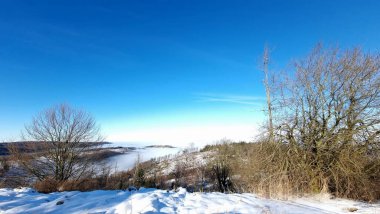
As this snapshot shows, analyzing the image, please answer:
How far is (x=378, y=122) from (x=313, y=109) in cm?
185

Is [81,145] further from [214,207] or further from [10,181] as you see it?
[214,207]

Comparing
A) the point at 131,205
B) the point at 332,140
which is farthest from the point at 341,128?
the point at 131,205

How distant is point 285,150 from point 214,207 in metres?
4.63

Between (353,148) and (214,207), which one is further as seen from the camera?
(353,148)

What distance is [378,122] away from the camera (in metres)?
6.75

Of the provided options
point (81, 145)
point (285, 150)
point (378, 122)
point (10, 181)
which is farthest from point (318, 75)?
point (10, 181)

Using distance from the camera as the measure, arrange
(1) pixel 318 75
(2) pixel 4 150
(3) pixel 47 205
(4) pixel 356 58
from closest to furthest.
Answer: (3) pixel 47 205 → (4) pixel 356 58 → (1) pixel 318 75 → (2) pixel 4 150

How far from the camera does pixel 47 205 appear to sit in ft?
13.7

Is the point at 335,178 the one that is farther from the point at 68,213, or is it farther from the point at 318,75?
the point at 68,213

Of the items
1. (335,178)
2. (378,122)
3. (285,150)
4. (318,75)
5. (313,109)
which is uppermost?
(318,75)

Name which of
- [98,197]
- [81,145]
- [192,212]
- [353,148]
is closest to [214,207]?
[192,212]

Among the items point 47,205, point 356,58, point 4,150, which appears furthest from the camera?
point 4,150

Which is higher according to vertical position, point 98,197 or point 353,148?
point 353,148

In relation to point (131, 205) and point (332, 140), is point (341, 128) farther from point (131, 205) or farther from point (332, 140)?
point (131, 205)
